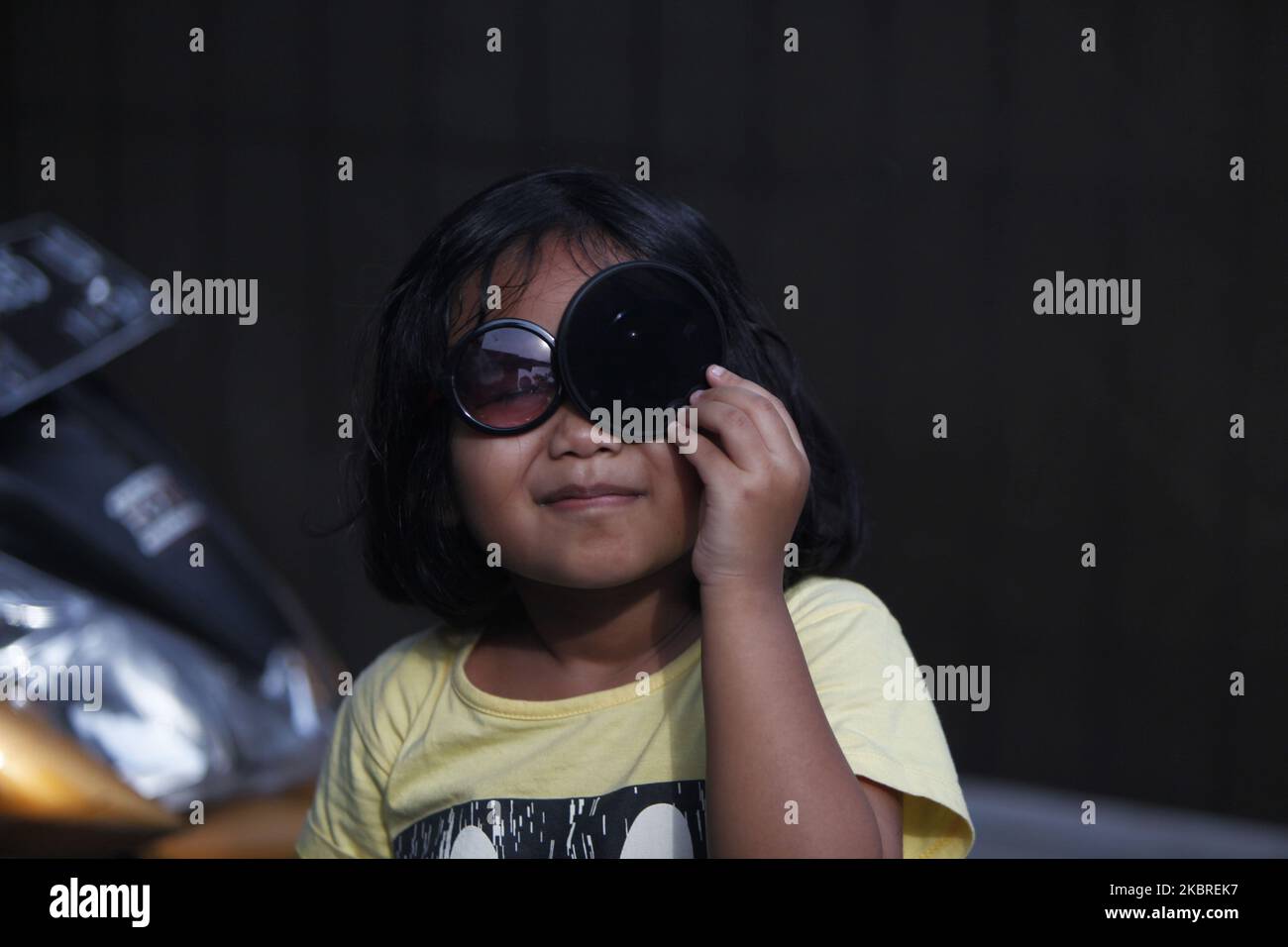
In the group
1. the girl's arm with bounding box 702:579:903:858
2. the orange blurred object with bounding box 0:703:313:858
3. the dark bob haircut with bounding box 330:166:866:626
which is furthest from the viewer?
the orange blurred object with bounding box 0:703:313:858

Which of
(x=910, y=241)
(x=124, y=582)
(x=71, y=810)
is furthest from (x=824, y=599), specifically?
Answer: (x=910, y=241)

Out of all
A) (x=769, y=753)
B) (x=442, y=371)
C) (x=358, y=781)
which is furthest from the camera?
(x=358, y=781)

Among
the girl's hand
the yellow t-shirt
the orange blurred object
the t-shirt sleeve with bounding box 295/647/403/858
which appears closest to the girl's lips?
the girl's hand

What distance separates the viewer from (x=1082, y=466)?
3.33 metres

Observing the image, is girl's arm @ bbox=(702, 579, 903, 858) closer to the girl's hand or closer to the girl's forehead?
the girl's hand

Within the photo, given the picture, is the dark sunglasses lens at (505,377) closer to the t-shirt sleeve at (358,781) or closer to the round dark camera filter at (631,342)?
the round dark camera filter at (631,342)

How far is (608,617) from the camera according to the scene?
5.08 feet

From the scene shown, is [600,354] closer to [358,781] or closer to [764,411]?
[764,411]

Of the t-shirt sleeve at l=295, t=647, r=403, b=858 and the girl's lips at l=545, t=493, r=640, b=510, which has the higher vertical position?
the girl's lips at l=545, t=493, r=640, b=510

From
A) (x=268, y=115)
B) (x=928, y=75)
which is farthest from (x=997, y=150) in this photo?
(x=268, y=115)

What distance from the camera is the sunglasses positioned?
1.40 meters

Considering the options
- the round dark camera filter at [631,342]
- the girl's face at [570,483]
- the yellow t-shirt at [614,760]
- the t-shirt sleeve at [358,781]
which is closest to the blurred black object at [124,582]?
the t-shirt sleeve at [358,781]

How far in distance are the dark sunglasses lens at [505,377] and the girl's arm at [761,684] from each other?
19 cm

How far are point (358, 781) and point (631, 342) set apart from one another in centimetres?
68
